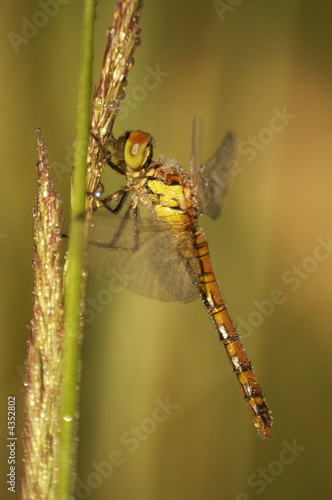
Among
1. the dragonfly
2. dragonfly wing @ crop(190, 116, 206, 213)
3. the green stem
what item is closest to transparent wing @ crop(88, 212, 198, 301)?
the dragonfly

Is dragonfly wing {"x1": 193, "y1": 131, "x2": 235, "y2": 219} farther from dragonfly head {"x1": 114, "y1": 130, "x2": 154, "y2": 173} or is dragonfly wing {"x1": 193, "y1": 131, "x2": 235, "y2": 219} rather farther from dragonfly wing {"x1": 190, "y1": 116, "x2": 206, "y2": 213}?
dragonfly head {"x1": 114, "y1": 130, "x2": 154, "y2": 173}

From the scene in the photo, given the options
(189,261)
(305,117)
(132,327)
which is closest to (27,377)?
(189,261)

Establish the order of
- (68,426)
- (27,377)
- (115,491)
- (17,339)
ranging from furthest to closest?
(115,491), (17,339), (27,377), (68,426)

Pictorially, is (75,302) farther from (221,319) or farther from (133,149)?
(221,319)

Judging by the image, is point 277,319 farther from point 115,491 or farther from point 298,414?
point 115,491

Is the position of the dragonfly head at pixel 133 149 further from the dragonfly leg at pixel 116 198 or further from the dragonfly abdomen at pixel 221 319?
the dragonfly abdomen at pixel 221 319

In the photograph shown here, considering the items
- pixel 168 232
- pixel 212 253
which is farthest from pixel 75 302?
pixel 212 253
